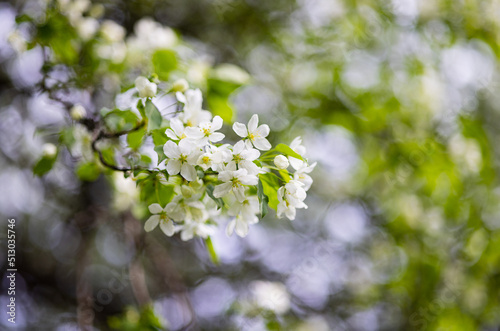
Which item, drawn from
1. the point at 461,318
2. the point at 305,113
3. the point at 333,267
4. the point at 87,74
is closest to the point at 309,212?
the point at 333,267

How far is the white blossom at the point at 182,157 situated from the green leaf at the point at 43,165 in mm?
593

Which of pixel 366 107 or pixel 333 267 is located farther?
pixel 333 267

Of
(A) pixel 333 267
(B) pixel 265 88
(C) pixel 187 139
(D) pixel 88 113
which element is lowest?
(A) pixel 333 267

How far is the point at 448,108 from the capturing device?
274 centimetres

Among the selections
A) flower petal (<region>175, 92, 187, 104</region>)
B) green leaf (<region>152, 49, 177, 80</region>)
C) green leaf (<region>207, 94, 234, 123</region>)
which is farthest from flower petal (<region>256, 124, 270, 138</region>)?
green leaf (<region>152, 49, 177, 80</region>)

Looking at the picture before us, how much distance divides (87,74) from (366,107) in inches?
60.6

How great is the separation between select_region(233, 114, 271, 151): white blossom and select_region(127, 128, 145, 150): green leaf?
30 centimetres

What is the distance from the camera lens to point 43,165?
125 centimetres

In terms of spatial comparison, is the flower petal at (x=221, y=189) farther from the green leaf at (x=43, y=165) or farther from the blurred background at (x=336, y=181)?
the blurred background at (x=336, y=181)

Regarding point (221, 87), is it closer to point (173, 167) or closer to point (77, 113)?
point (77, 113)

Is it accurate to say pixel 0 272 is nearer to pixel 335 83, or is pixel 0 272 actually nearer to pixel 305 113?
pixel 305 113

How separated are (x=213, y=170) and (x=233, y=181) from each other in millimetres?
52

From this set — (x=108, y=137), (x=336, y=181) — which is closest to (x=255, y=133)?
(x=108, y=137)

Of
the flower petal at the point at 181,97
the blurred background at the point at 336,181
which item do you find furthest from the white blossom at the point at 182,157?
the blurred background at the point at 336,181
